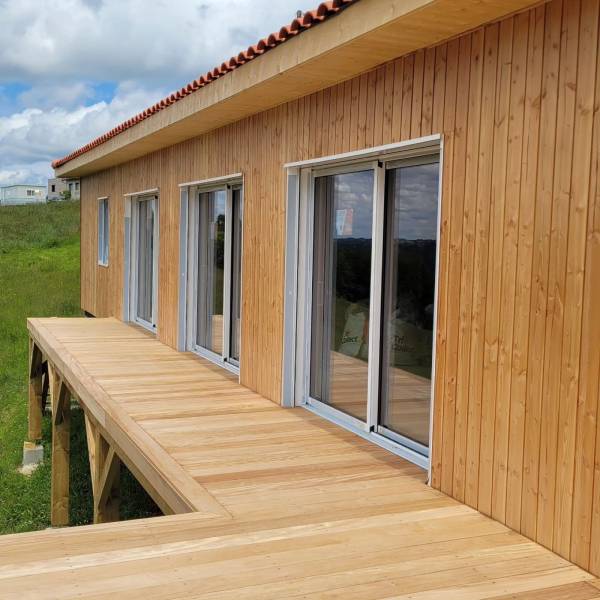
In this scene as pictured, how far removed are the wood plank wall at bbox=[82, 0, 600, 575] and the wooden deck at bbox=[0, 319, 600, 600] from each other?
0.24 m

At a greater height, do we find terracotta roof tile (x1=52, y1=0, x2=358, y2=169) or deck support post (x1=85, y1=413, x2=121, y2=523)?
terracotta roof tile (x1=52, y1=0, x2=358, y2=169)

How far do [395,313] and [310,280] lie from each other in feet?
3.94

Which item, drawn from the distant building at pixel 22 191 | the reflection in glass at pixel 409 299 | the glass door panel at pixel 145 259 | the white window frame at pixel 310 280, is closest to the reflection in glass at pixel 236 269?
the white window frame at pixel 310 280

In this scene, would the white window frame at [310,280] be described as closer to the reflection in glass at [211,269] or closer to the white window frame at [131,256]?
the reflection in glass at [211,269]

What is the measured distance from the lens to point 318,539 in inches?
125

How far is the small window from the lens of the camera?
40.1ft

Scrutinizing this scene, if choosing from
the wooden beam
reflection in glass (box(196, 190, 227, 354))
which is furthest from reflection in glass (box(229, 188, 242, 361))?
the wooden beam

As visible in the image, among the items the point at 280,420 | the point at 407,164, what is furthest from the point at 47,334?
the point at 407,164

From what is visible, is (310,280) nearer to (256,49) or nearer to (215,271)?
(256,49)

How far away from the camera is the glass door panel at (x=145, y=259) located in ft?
32.5

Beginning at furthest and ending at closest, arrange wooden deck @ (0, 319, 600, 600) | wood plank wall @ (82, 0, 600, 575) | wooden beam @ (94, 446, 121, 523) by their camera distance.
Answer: wooden beam @ (94, 446, 121, 523), wood plank wall @ (82, 0, 600, 575), wooden deck @ (0, 319, 600, 600)

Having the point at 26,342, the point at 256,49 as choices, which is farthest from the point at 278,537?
the point at 26,342

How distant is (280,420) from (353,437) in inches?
23.8

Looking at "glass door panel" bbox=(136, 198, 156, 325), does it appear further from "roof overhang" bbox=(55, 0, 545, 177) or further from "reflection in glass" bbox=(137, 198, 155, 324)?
"roof overhang" bbox=(55, 0, 545, 177)
